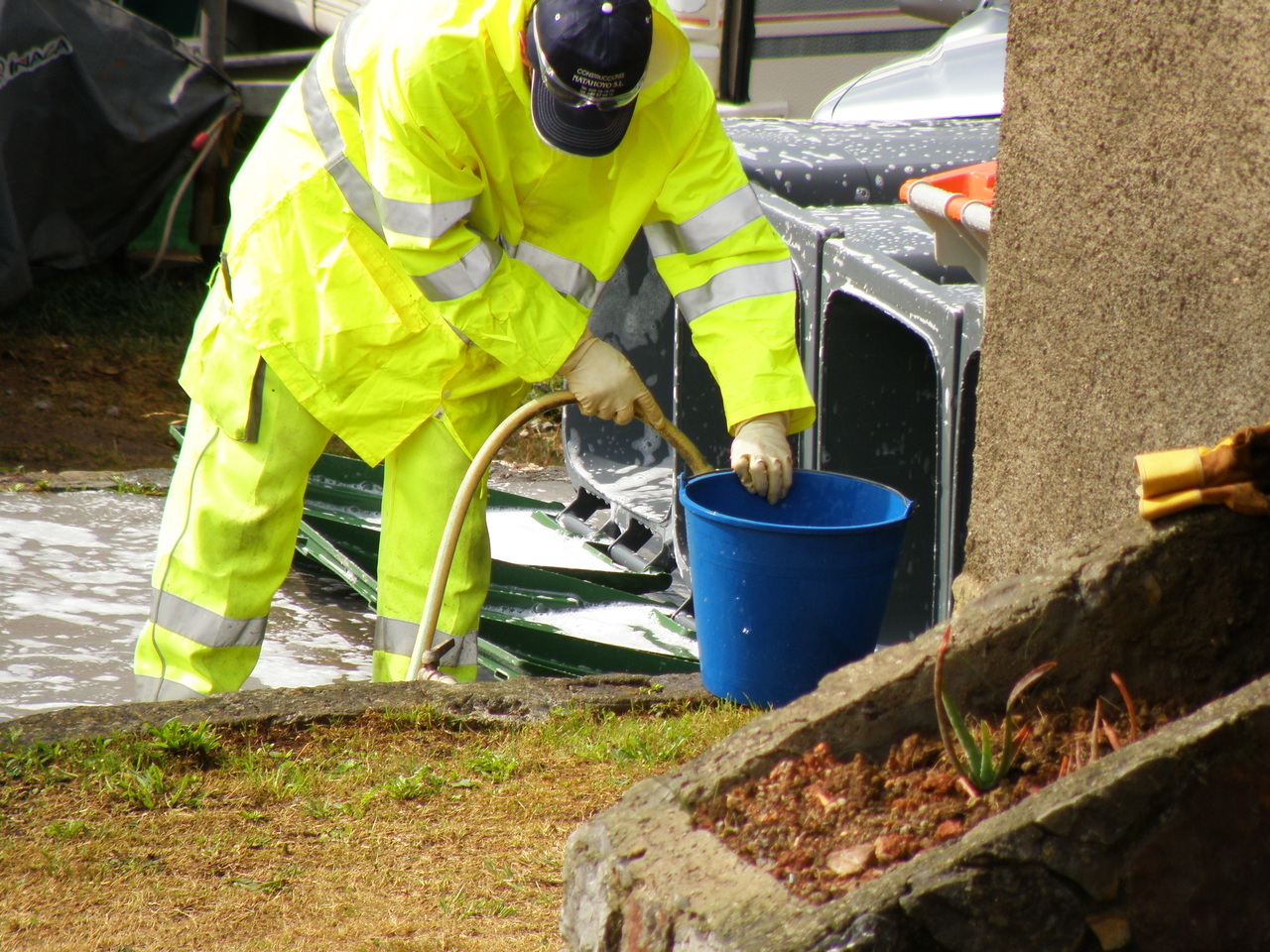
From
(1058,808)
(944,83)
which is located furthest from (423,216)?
(944,83)

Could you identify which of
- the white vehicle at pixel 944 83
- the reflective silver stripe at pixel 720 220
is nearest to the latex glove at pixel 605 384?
the reflective silver stripe at pixel 720 220

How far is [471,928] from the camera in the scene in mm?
2059

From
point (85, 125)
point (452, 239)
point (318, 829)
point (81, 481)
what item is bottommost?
point (81, 481)

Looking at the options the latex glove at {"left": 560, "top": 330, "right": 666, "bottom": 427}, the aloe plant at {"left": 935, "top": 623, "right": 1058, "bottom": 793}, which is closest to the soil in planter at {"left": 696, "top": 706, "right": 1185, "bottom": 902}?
the aloe plant at {"left": 935, "top": 623, "right": 1058, "bottom": 793}

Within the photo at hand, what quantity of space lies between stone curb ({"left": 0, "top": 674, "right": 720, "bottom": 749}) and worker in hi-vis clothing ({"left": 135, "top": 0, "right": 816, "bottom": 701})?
0.37m

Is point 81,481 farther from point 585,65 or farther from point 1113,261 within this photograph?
point 1113,261

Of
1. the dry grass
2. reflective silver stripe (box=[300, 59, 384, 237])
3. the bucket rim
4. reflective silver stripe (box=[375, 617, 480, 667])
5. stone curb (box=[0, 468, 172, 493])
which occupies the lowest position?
stone curb (box=[0, 468, 172, 493])

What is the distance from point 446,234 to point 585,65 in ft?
1.49

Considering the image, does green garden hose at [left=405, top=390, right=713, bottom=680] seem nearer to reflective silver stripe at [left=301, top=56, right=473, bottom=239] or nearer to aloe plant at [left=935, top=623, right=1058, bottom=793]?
reflective silver stripe at [left=301, top=56, right=473, bottom=239]

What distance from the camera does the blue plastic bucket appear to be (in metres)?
2.64

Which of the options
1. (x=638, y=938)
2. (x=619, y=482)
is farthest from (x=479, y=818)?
(x=619, y=482)

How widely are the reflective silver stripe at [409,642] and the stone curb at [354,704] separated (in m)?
0.32

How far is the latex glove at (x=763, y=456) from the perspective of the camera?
111 inches

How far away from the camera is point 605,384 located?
9.32 feet
